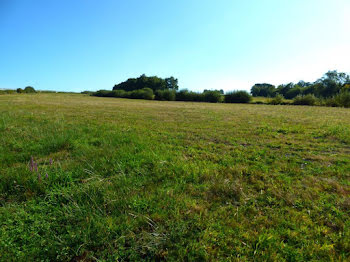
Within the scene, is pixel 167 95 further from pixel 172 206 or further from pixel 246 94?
pixel 172 206

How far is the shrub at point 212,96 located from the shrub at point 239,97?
2.60 metres

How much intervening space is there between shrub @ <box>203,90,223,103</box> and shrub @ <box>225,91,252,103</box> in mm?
2604

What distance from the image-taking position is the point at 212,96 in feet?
153

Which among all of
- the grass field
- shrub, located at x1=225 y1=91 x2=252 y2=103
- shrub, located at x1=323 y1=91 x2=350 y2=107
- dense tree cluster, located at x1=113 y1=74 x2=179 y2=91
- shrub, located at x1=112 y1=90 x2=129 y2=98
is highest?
dense tree cluster, located at x1=113 y1=74 x2=179 y2=91

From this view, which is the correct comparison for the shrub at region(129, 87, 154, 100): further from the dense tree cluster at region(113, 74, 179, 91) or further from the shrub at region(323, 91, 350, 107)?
the shrub at region(323, 91, 350, 107)

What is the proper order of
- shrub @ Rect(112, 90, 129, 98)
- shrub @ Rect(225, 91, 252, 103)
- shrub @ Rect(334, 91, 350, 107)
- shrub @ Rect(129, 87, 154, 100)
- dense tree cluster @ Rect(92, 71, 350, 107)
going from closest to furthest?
shrub @ Rect(334, 91, 350, 107) < dense tree cluster @ Rect(92, 71, 350, 107) < shrub @ Rect(225, 91, 252, 103) < shrub @ Rect(129, 87, 154, 100) < shrub @ Rect(112, 90, 129, 98)

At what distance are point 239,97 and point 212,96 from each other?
7290 millimetres

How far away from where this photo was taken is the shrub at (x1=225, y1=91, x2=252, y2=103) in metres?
43.9

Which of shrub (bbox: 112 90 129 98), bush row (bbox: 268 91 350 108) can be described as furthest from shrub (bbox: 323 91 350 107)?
shrub (bbox: 112 90 129 98)

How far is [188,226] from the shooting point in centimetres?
216

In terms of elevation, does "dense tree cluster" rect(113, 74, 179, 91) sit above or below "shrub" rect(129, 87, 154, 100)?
above

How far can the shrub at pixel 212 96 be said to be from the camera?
46269mm

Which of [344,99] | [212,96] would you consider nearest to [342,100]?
[344,99]

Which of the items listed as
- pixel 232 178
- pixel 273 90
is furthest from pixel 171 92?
pixel 273 90
